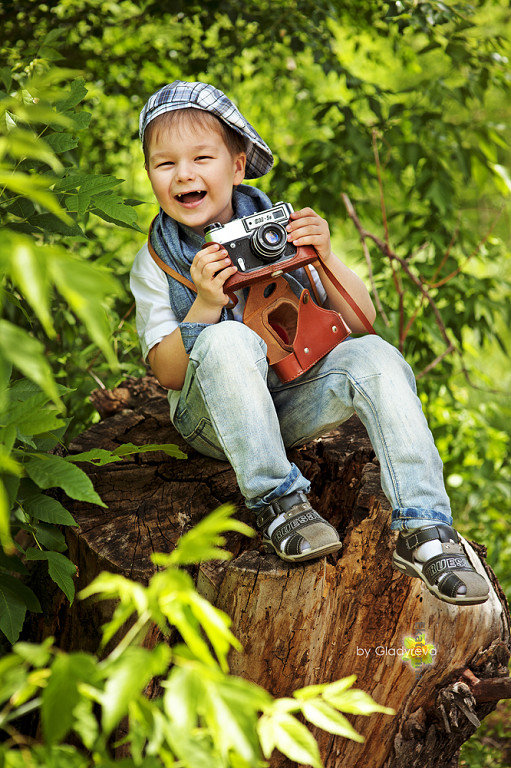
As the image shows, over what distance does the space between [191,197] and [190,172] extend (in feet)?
0.29

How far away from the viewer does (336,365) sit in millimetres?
1586

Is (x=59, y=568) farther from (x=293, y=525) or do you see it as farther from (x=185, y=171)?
(x=185, y=171)

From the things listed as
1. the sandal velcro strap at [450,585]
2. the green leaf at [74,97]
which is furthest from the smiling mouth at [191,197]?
the sandal velcro strap at [450,585]

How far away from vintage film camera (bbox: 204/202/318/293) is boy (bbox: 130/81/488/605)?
3 cm

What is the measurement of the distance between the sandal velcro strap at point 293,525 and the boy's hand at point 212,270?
1.74ft

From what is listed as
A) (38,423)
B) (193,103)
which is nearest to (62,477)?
(38,423)

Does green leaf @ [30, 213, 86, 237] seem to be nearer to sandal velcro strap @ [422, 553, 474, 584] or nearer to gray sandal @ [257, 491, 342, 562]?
gray sandal @ [257, 491, 342, 562]

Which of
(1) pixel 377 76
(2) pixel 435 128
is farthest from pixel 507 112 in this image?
(2) pixel 435 128

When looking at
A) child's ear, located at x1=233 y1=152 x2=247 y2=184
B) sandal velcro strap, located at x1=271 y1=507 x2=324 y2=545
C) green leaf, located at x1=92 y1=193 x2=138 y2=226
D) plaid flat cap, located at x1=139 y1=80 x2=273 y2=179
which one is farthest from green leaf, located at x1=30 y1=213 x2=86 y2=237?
sandal velcro strap, located at x1=271 y1=507 x2=324 y2=545

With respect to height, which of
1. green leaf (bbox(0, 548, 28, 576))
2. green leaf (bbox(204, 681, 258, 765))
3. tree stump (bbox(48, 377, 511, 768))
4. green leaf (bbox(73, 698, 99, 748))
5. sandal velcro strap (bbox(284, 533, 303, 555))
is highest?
green leaf (bbox(204, 681, 258, 765))

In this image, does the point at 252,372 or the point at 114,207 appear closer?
the point at 114,207

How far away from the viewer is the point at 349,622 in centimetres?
141

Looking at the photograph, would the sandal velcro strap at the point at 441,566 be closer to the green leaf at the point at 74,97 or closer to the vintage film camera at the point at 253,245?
the vintage film camera at the point at 253,245

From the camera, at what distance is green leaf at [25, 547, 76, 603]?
1253 mm
